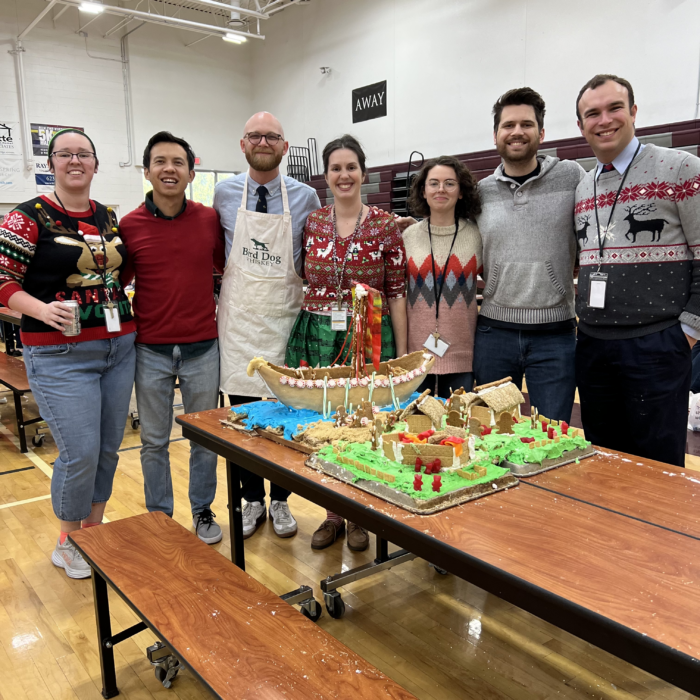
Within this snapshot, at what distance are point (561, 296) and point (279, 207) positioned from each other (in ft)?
4.27

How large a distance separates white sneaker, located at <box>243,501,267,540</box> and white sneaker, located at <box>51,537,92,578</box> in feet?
2.38

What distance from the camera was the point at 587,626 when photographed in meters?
1.06

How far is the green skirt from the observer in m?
2.63

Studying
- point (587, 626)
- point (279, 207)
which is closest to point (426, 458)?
point (587, 626)

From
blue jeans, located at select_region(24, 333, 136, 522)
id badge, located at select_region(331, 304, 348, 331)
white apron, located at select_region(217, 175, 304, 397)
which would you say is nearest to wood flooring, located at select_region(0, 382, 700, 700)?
blue jeans, located at select_region(24, 333, 136, 522)

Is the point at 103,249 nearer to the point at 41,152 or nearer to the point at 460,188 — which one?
the point at 460,188

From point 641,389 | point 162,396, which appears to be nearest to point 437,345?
point 641,389

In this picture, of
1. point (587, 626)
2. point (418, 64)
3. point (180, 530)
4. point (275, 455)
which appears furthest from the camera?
point (418, 64)

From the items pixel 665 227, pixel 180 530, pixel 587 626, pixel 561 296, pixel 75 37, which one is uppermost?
pixel 75 37

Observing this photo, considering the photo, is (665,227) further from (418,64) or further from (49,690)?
(418,64)

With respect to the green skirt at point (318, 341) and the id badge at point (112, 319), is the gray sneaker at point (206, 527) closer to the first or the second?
the green skirt at point (318, 341)

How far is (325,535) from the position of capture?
293 cm

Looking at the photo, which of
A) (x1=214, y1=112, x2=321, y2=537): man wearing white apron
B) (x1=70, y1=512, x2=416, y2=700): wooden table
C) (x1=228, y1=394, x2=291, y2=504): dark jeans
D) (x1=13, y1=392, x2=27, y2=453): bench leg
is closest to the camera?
(x1=70, y1=512, x2=416, y2=700): wooden table

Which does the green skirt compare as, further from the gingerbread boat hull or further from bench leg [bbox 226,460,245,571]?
bench leg [bbox 226,460,245,571]
